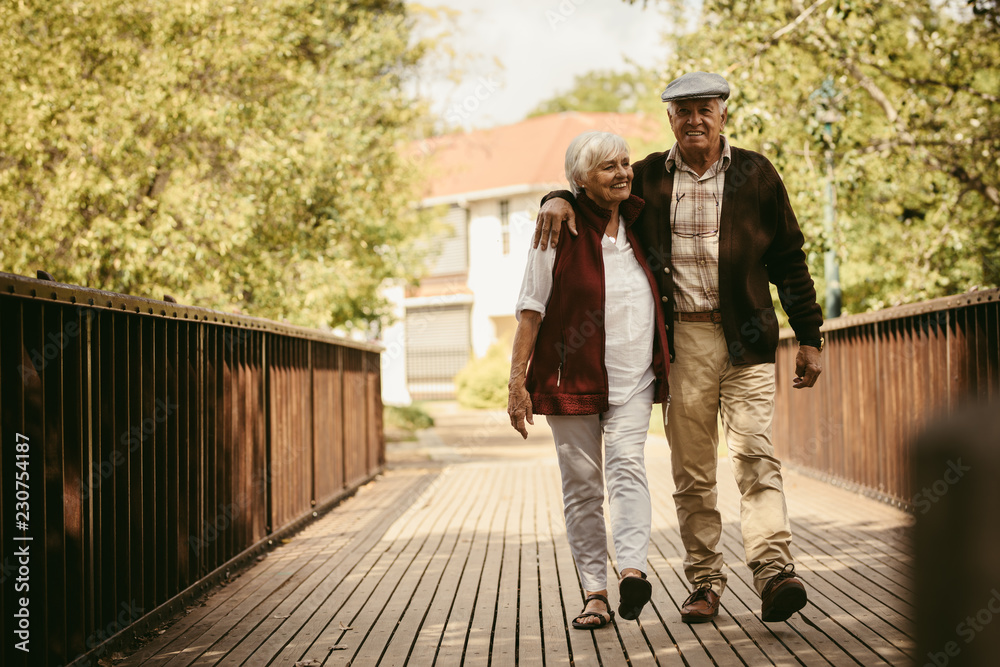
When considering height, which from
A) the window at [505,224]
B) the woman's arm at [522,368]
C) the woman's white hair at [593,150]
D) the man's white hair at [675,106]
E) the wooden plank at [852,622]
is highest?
the window at [505,224]

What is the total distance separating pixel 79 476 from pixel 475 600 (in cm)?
196

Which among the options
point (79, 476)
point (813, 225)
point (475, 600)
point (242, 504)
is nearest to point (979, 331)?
point (475, 600)

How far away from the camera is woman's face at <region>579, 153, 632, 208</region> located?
13.2 ft

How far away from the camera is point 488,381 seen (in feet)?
89.8

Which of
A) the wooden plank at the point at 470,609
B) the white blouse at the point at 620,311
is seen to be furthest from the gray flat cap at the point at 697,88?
the wooden plank at the point at 470,609

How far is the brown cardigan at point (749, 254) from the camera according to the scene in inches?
160

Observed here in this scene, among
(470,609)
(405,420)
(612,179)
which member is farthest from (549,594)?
(405,420)

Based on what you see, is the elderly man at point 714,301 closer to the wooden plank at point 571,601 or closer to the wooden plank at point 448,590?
the wooden plank at point 571,601

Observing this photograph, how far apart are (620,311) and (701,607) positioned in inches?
47.6

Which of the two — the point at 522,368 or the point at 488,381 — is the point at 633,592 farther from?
the point at 488,381

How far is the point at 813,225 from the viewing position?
11.2 meters

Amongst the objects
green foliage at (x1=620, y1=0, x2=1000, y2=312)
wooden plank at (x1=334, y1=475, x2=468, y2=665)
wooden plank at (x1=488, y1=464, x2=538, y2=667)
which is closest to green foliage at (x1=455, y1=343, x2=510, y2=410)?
green foliage at (x1=620, y1=0, x2=1000, y2=312)

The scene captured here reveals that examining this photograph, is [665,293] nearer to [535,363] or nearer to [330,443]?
[535,363]

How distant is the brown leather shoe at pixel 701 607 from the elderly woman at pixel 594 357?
0.31m
